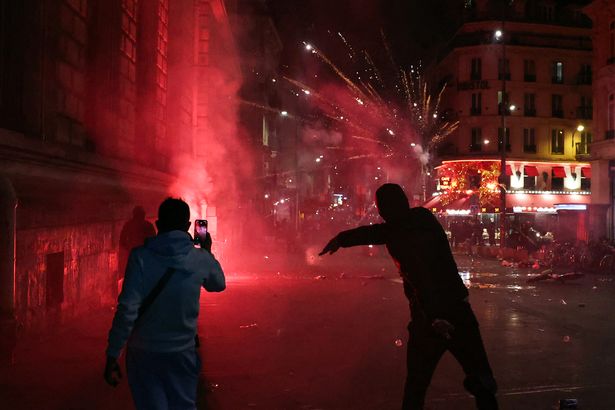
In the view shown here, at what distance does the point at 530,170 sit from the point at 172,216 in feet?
158

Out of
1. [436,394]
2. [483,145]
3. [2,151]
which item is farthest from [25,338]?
[483,145]

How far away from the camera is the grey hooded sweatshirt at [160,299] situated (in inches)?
128

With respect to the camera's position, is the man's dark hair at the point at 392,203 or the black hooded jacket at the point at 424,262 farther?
the man's dark hair at the point at 392,203

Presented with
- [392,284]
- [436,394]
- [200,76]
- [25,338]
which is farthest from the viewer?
[200,76]

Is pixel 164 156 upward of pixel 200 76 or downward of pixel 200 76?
downward

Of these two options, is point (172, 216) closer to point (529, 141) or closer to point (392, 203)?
point (392, 203)

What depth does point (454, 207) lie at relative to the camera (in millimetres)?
37656

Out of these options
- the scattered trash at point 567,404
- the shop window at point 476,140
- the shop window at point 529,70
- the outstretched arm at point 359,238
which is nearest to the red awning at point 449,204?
the shop window at point 476,140

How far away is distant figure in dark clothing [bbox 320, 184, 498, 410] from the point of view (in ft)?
13.1

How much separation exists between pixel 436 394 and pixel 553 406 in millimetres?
999

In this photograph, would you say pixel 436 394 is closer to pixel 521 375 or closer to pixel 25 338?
pixel 521 375

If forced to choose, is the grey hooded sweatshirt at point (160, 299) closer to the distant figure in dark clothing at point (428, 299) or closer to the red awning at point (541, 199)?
the distant figure in dark clothing at point (428, 299)

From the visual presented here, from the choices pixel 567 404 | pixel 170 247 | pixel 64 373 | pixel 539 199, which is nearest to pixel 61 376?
pixel 64 373

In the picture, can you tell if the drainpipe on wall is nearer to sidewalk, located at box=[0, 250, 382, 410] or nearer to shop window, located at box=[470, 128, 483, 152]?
sidewalk, located at box=[0, 250, 382, 410]
